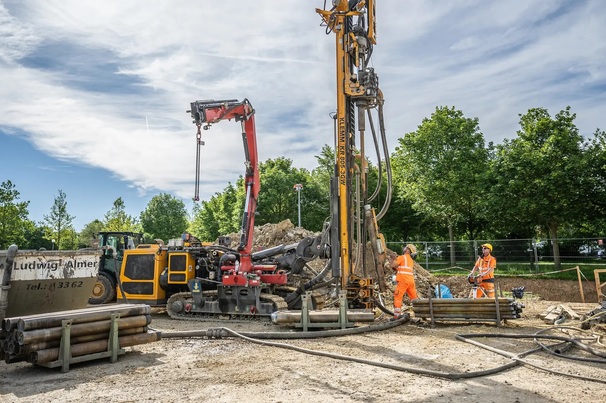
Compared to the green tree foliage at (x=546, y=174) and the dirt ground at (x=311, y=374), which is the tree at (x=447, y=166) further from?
the dirt ground at (x=311, y=374)

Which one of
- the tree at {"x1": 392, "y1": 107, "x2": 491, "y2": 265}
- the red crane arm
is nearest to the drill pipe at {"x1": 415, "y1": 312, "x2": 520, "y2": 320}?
the red crane arm

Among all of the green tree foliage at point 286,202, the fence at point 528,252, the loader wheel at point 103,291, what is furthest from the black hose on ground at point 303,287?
the green tree foliage at point 286,202

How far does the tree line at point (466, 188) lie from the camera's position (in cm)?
2451

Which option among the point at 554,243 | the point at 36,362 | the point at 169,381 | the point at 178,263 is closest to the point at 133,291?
the point at 178,263

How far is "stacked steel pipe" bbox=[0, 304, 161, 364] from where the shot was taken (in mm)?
6180

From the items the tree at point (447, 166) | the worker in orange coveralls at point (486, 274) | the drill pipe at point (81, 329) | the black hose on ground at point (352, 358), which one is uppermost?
the tree at point (447, 166)

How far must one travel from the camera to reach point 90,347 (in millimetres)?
6801

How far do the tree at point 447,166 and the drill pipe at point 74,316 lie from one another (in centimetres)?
2540

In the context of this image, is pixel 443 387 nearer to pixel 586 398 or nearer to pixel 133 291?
pixel 586 398

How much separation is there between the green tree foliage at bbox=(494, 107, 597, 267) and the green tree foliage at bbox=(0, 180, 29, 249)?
32445 millimetres

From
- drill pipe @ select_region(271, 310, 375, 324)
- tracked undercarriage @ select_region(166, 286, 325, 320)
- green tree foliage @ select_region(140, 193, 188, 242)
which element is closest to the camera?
drill pipe @ select_region(271, 310, 375, 324)

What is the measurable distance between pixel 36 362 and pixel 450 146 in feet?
96.7

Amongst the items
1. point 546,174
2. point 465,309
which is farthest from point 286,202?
point 465,309

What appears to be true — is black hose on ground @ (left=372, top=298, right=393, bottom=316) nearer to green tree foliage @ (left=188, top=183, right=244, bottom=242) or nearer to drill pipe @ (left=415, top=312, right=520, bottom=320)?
drill pipe @ (left=415, top=312, right=520, bottom=320)
